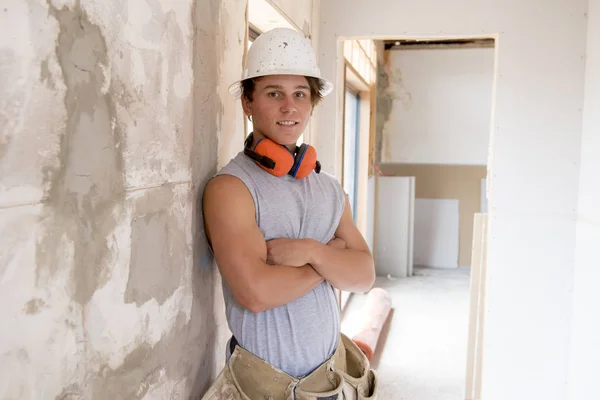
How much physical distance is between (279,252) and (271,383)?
1.24 feet

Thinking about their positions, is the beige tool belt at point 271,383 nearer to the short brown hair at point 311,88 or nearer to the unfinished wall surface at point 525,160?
the short brown hair at point 311,88

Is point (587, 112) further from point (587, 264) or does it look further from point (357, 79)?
point (357, 79)

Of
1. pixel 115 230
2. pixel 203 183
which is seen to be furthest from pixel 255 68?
pixel 115 230

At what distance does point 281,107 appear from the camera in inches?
63.1

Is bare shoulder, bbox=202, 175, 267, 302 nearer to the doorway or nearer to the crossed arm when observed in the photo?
the crossed arm

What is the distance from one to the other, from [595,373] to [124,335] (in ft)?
7.56

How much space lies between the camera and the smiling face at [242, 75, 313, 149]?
5.27 ft

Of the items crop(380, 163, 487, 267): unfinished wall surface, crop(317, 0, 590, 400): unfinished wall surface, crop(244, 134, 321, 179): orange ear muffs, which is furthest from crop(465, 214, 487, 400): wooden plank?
crop(380, 163, 487, 267): unfinished wall surface

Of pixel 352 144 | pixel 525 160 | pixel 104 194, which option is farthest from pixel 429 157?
pixel 104 194

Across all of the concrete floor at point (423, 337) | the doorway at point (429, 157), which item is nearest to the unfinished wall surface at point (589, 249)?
the concrete floor at point (423, 337)

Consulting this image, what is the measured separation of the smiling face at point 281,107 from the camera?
1605mm

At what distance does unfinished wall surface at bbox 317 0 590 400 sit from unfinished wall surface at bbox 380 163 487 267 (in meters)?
4.22

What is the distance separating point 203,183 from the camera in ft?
5.27

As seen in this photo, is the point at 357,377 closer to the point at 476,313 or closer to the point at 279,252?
the point at 279,252
